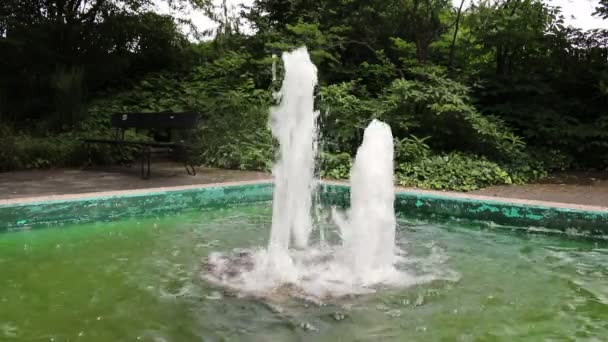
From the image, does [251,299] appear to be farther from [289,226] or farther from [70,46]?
[70,46]

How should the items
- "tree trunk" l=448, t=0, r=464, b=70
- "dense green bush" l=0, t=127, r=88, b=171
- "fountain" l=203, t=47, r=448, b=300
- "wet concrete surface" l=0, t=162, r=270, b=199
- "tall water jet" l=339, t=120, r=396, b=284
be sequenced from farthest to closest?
"tree trunk" l=448, t=0, r=464, b=70 < "dense green bush" l=0, t=127, r=88, b=171 < "wet concrete surface" l=0, t=162, r=270, b=199 < "tall water jet" l=339, t=120, r=396, b=284 < "fountain" l=203, t=47, r=448, b=300

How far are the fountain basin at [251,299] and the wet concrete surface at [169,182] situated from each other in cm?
114

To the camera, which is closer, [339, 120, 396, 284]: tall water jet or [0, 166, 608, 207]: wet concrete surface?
[339, 120, 396, 284]: tall water jet

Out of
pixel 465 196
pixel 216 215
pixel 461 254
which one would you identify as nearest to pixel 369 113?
pixel 465 196

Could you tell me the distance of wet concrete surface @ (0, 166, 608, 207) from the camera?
20.7 feet

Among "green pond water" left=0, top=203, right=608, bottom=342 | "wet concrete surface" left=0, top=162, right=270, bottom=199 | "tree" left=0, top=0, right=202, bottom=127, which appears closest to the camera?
"green pond water" left=0, top=203, right=608, bottom=342

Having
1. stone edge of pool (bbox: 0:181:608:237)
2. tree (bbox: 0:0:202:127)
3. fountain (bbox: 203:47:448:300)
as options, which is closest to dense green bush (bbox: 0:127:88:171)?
tree (bbox: 0:0:202:127)

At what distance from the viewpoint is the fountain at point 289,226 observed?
359cm

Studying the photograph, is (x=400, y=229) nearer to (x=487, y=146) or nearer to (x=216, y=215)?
(x=216, y=215)

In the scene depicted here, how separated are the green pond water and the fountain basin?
0.01m

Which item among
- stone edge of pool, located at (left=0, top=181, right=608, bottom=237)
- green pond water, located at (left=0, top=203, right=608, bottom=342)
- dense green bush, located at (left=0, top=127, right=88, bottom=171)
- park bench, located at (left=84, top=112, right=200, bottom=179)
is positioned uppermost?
park bench, located at (left=84, top=112, right=200, bottom=179)

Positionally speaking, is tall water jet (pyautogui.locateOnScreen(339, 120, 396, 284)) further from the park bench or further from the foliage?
the park bench

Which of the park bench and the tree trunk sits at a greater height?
the tree trunk

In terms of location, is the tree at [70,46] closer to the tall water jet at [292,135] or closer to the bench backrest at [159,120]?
the bench backrest at [159,120]
